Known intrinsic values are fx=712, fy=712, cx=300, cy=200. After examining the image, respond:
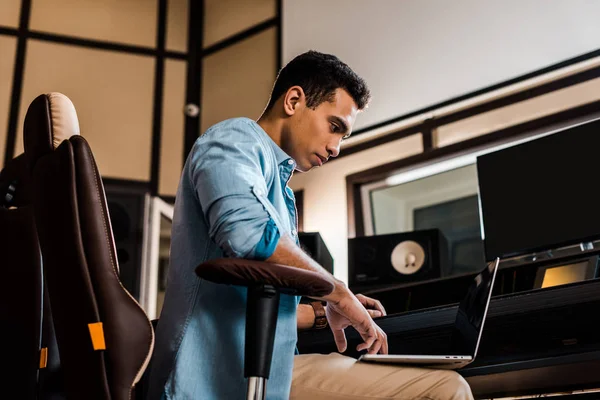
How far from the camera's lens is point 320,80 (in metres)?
1.63

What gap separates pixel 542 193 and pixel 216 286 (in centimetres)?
174

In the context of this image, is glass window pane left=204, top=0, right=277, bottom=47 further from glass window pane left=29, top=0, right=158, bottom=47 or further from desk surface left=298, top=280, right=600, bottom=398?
desk surface left=298, top=280, right=600, bottom=398

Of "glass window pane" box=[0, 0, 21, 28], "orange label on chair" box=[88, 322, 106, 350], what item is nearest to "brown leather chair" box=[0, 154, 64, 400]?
"orange label on chair" box=[88, 322, 106, 350]

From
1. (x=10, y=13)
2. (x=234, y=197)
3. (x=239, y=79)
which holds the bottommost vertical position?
(x=234, y=197)

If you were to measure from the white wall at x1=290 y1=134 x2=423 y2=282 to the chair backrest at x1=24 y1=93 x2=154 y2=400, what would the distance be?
2685 mm

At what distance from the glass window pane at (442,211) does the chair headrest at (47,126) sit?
266 cm

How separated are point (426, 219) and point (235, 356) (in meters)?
2.76

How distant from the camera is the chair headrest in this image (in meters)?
1.21

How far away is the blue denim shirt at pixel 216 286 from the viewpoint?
1.18 metres

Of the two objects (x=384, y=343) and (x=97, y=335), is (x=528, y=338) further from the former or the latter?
(x=97, y=335)

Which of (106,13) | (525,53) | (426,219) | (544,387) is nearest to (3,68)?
(106,13)

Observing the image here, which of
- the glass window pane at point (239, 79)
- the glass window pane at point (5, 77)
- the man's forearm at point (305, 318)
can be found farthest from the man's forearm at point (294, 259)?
the glass window pane at point (5, 77)

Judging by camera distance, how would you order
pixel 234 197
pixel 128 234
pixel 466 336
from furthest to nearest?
pixel 128 234 → pixel 466 336 → pixel 234 197

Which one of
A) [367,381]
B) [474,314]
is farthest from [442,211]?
[367,381]
